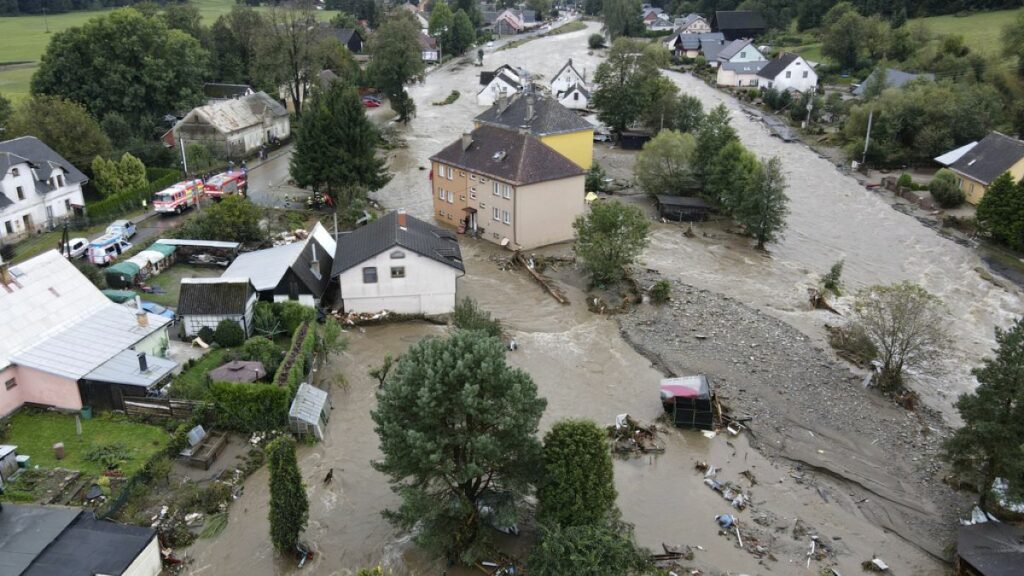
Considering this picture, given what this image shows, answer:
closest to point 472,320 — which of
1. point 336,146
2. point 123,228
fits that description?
point 336,146

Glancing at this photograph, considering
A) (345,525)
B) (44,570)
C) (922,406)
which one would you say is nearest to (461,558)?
(345,525)

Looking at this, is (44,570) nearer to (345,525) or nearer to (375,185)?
(345,525)

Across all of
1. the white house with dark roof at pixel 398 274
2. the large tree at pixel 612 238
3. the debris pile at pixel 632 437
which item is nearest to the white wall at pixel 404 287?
the white house with dark roof at pixel 398 274

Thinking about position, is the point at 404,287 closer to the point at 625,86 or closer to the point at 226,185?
the point at 226,185

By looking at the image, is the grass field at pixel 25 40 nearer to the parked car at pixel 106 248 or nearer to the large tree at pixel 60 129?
the large tree at pixel 60 129

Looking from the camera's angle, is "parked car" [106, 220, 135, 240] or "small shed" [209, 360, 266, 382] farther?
"parked car" [106, 220, 135, 240]

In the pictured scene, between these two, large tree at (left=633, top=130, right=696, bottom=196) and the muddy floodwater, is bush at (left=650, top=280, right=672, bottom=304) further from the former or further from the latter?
large tree at (left=633, top=130, right=696, bottom=196)

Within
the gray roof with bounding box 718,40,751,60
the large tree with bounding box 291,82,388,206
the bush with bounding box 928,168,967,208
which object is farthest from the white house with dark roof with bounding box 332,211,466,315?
the gray roof with bounding box 718,40,751,60
